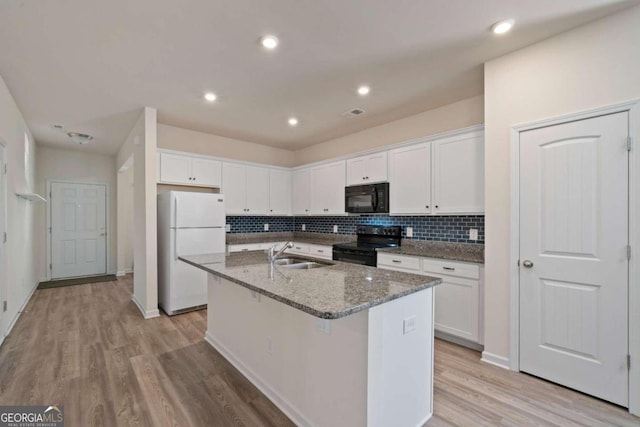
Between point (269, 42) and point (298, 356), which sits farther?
point (269, 42)

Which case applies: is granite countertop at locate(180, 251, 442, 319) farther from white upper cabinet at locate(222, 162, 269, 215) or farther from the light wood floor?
white upper cabinet at locate(222, 162, 269, 215)

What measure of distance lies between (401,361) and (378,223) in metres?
2.81

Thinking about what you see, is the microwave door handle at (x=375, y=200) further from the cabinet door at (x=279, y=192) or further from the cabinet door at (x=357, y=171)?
the cabinet door at (x=279, y=192)

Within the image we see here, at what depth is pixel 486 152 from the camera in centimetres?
259

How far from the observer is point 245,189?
488 cm

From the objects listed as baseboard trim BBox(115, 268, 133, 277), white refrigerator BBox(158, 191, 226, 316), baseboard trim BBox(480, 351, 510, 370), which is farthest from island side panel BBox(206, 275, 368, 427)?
baseboard trim BBox(115, 268, 133, 277)

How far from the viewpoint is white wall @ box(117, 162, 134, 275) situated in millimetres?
6242

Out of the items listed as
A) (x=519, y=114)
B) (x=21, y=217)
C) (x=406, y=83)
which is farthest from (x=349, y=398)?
(x=21, y=217)

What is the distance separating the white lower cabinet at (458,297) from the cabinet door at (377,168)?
1.28 m

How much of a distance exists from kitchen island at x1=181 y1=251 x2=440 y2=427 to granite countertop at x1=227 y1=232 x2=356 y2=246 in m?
2.54

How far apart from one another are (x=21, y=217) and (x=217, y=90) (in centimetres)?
322

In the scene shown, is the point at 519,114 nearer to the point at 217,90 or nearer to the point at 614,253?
the point at 614,253

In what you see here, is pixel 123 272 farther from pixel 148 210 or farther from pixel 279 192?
pixel 279 192

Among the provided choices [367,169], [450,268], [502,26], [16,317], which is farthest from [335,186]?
[16,317]
